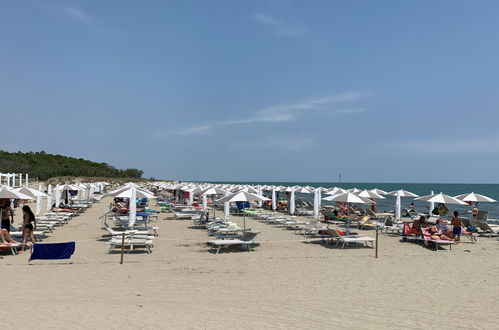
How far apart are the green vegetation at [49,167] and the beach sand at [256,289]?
137ft

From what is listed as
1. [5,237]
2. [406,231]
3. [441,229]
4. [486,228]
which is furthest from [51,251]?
[486,228]

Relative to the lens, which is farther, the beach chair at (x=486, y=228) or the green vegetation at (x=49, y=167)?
the green vegetation at (x=49, y=167)

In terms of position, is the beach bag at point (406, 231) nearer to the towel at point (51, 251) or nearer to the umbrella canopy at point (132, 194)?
the umbrella canopy at point (132, 194)

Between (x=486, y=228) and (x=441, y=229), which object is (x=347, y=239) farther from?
(x=486, y=228)

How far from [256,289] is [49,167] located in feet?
190

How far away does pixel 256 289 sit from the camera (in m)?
7.14

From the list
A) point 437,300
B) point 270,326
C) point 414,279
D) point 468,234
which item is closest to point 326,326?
point 270,326

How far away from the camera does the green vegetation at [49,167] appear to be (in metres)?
50.2

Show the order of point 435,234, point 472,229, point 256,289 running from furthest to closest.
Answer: point 472,229 < point 435,234 < point 256,289

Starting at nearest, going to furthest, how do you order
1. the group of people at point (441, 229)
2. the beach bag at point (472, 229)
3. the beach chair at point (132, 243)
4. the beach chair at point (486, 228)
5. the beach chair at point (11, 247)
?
Result: the beach chair at point (11, 247)
the beach chair at point (132, 243)
the group of people at point (441, 229)
the beach bag at point (472, 229)
the beach chair at point (486, 228)

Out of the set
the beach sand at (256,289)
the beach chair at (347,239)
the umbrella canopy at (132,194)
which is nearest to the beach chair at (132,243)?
the beach sand at (256,289)

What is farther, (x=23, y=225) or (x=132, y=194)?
(x=132, y=194)

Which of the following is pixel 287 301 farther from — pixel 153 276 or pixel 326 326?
pixel 153 276

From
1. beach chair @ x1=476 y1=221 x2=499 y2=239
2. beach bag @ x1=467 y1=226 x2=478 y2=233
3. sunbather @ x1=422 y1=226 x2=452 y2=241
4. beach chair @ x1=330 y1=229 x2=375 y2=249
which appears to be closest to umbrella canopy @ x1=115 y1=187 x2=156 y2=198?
beach chair @ x1=330 y1=229 x2=375 y2=249
